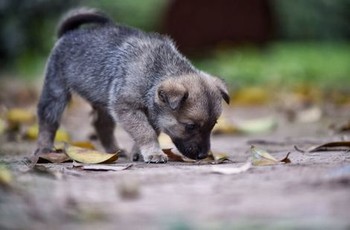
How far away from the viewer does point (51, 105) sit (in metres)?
7.54

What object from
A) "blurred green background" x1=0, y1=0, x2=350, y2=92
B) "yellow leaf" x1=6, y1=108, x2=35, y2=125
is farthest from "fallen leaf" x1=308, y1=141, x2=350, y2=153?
"blurred green background" x1=0, y1=0, x2=350, y2=92

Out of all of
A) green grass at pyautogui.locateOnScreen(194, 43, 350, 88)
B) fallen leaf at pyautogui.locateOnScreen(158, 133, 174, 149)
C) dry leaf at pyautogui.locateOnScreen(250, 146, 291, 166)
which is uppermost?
green grass at pyautogui.locateOnScreen(194, 43, 350, 88)

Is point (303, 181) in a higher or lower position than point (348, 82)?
lower

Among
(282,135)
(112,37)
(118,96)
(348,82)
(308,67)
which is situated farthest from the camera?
(308,67)

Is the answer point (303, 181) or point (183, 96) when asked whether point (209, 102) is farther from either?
point (303, 181)

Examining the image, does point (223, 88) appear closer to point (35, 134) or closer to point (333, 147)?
point (333, 147)

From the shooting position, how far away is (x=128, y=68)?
7074 millimetres

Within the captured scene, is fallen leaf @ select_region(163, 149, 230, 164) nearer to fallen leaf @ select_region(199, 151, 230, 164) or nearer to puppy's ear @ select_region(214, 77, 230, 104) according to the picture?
fallen leaf @ select_region(199, 151, 230, 164)

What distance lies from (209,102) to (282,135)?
6.36ft

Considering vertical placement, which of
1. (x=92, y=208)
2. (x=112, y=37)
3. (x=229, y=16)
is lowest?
(x=92, y=208)

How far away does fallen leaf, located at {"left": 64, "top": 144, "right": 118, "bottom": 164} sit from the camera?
19.6 feet

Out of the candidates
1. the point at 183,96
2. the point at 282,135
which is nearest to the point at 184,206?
the point at 183,96

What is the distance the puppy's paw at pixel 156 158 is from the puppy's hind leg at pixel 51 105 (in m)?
1.28

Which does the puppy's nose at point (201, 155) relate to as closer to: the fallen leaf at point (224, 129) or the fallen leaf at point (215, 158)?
the fallen leaf at point (215, 158)
